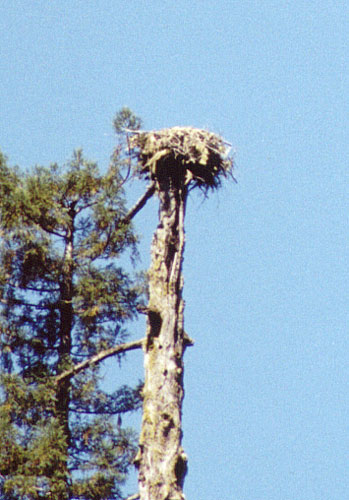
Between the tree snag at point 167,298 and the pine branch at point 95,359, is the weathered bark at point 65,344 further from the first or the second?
the tree snag at point 167,298

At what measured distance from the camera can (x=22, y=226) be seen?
37.8 ft

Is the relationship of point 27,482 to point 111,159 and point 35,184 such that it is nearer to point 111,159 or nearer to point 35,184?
point 35,184

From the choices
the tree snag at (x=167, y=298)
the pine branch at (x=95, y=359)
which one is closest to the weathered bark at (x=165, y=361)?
the tree snag at (x=167, y=298)

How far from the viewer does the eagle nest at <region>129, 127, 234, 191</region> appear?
11.4 meters

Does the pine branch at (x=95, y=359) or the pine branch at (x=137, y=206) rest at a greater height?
the pine branch at (x=137, y=206)

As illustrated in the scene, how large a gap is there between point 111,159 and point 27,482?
488 cm

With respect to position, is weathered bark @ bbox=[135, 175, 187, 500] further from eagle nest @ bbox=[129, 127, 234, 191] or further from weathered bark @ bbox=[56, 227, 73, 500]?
weathered bark @ bbox=[56, 227, 73, 500]

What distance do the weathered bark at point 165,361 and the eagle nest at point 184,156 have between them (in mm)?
162

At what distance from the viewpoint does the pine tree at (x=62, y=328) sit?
1000 cm

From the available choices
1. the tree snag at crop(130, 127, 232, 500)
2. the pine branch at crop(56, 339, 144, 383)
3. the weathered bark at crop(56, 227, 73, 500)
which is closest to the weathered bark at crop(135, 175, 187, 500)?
the tree snag at crop(130, 127, 232, 500)

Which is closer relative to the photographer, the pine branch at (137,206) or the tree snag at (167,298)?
the tree snag at (167,298)

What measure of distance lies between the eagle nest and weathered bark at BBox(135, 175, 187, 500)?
16cm

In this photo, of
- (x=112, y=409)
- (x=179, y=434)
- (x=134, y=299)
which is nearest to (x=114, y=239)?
(x=134, y=299)

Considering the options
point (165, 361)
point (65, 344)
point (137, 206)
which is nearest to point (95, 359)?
point (65, 344)
